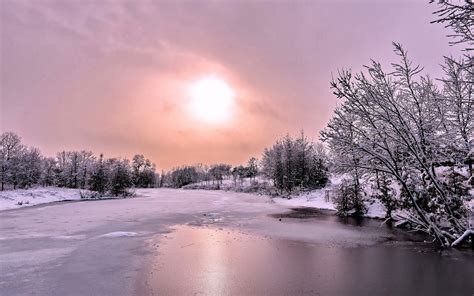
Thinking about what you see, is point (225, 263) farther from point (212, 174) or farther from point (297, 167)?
point (212, 174)

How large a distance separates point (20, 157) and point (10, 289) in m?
57.1

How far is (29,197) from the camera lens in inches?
1538

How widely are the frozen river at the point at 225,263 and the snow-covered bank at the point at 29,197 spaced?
20755 millimetres

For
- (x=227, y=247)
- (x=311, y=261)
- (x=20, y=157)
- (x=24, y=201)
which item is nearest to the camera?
(x=311, y=261)

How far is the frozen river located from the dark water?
0.03 metres

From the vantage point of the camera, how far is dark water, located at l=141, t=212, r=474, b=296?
24.6 ft

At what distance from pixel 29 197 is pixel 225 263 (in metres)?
38.4

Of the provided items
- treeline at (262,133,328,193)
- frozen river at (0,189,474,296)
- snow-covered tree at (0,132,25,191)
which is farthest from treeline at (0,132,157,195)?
frozen river at (0,189,474,296)

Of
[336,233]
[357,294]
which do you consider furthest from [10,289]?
[336,233]

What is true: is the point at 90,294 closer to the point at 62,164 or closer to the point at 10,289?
the point at 10,289

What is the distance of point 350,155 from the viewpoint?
9.15 metres

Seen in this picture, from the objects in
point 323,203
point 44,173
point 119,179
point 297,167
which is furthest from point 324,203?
point 44,173

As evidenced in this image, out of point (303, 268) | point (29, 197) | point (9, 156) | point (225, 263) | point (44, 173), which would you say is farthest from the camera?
point (44, 173)

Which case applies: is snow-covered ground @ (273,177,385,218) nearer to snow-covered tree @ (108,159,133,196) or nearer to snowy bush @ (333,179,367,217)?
snowy bush @ (333,179,367,217)
